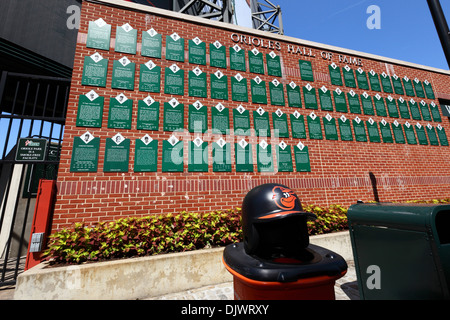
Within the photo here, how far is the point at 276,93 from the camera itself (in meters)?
5.77

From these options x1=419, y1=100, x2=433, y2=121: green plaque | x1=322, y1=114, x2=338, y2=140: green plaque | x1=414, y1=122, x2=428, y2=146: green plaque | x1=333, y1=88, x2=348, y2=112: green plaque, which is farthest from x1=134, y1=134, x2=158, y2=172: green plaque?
x1=419, y1=100, x2=433, y2=121: green plaque

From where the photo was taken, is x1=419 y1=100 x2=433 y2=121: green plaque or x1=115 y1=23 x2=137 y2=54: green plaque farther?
x1=419 y1=100 x2=433 y2=121: green plaque

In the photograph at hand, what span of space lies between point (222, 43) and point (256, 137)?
2.97m

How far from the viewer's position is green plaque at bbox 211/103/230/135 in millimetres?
5020

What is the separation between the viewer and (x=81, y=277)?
287 cm

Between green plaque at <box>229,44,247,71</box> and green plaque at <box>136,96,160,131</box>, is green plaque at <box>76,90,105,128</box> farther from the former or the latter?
green plaque at <box>229,44,247,71</box>

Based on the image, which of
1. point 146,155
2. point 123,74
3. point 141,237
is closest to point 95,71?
point 123,74

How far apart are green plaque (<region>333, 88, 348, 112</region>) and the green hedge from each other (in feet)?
16.3

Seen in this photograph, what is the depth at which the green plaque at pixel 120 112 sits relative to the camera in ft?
14.4

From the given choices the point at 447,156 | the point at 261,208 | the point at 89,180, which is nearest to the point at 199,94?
the point at 89,180

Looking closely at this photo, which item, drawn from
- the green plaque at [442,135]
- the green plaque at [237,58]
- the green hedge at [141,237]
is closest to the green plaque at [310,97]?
the green plaque at [237,58]

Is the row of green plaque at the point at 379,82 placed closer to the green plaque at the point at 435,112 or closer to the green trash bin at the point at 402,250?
the green plaque at the point at 435,112

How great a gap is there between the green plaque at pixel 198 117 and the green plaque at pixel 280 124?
1.97 metres

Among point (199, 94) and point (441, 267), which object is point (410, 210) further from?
Result: point (199, 94)
